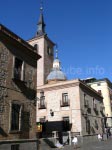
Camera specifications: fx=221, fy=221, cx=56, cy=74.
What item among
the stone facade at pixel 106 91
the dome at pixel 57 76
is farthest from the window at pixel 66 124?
the stone facade at pixel 106 91

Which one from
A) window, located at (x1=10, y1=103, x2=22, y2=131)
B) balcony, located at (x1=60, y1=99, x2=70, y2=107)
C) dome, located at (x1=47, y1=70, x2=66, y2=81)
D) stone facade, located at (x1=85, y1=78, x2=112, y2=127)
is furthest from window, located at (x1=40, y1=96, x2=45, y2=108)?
stone facade, located at (x1=85, y1=78, x2=112, y2=127)

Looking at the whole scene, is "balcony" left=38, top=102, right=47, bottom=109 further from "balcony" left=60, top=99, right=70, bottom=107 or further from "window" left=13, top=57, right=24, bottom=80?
"window" left=13, top=57, right=24, bottom=80

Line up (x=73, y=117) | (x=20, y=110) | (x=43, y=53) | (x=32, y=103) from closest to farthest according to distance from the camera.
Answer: (x=20, y=110)
(x=32, y=103)
(x=73, y=117)
(x=43, y=53)

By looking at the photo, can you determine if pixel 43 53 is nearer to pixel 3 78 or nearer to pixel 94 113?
pixel 94 113

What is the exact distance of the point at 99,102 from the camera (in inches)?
1473

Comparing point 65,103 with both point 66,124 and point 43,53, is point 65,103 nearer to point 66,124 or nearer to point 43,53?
point 66,124

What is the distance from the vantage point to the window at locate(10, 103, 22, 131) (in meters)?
15.8

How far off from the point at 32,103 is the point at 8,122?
3.33 meters

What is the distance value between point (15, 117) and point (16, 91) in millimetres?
1902

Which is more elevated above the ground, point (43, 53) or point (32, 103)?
point (43, 53)

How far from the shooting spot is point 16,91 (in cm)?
1648

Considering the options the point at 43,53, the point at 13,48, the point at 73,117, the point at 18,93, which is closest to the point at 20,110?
the point at 18,93

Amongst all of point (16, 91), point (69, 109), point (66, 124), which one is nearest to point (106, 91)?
point (69, 109)

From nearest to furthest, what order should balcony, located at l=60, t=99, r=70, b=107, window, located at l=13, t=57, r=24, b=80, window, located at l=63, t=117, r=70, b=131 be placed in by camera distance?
window, located at l=13, t=57, r=24, b=80
window, located at l=63, t=117, r=70, b=131
balcony, located at l=60, t=99, r=70, b=107
